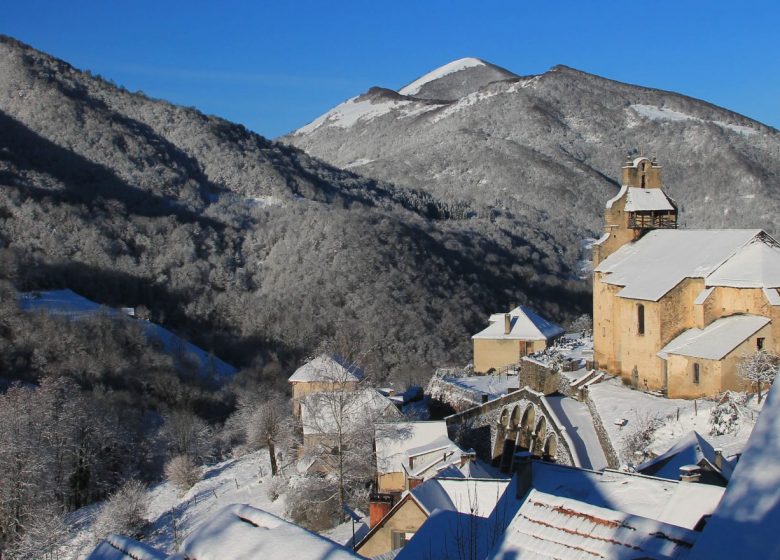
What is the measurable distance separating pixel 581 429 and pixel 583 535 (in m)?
22.5

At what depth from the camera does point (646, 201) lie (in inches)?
1411

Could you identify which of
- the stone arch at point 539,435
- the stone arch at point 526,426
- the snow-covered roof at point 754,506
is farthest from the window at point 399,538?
the snow-covered roof at point 754,506

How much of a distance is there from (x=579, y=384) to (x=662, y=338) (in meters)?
4.36

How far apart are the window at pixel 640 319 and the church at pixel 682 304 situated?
4cm

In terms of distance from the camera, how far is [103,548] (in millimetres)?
10148

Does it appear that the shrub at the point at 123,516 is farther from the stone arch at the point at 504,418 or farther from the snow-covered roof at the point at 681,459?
the snow-covered roof at the point at 681,459

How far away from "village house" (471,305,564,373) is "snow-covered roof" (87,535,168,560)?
39.2 meters

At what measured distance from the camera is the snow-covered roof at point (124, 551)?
30.4 ft

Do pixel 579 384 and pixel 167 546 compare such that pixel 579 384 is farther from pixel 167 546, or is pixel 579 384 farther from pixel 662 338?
pixel 167 546

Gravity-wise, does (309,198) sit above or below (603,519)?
above

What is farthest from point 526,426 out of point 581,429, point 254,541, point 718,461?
point 254,541

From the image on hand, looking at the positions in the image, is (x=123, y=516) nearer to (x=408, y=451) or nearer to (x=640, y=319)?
(x=408, y=451)

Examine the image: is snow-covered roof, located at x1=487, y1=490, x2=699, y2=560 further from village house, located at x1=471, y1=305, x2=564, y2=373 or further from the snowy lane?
village house, located at x1=471, y1=305, x2=564, y2=373

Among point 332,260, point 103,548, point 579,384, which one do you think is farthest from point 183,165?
point 103,548
